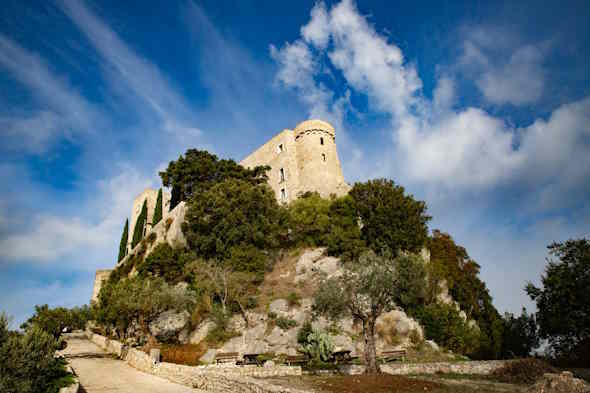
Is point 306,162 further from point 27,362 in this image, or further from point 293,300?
point 27,362

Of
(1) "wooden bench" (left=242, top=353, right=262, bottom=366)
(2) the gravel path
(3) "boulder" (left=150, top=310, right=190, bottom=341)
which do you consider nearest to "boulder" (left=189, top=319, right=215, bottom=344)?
(3) "boulder" (left=150, top=310, right=190, bottom=341)

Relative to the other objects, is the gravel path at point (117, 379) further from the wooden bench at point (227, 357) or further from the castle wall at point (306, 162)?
the castle wall at point (306, 162)

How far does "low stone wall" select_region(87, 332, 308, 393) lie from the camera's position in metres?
9.28

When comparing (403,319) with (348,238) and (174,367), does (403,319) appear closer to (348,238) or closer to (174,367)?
(348,238)

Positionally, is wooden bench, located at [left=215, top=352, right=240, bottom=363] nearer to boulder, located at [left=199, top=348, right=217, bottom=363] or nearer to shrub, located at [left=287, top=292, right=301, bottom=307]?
boulder, located at [left=199, top=348, right=217, bottom=363]

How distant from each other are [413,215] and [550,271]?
1037 cm

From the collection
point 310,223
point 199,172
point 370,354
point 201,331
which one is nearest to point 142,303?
point 201,331

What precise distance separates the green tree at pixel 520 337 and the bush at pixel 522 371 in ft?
39.4

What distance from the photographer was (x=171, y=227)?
119 ft

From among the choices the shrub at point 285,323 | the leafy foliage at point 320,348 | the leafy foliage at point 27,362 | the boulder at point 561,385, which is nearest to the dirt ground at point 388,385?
the boulder at point 561,385

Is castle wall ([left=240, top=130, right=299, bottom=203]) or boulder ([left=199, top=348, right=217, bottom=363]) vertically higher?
castle wall ([left=240, top=130, right=299, bottom=203])

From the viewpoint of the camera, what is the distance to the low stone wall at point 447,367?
14.4 meters

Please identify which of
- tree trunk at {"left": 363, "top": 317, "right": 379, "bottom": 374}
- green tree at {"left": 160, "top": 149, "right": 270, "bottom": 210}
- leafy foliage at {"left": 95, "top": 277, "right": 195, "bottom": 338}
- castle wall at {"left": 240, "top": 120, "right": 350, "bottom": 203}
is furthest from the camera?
castle wall at {"left": 240, "top": 120, "right": 350, "bottom": 203}

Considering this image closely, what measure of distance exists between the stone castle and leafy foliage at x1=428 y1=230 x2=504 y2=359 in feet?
37.6
